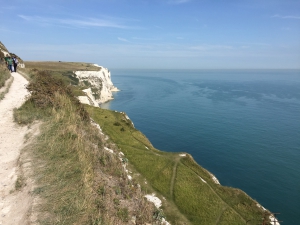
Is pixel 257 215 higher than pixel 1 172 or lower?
lower

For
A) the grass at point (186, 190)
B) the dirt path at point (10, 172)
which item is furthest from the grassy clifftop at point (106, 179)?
the dirt path at point (10, 172)

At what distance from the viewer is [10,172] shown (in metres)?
11.7

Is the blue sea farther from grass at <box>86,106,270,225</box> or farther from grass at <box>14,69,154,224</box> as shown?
grass at <box>14,69,154,224</box>

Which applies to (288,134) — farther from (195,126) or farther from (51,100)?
(51,100)

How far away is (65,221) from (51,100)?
1479 centimetres

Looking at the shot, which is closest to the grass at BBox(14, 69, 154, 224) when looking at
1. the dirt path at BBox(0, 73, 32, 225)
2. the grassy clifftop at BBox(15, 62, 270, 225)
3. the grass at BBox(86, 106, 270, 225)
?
the grassy clifftop at BBox(15, 62, 270, 225)

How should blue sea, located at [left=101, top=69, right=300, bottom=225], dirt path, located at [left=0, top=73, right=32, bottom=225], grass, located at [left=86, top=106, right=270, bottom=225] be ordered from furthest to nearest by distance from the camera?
blue sea, located at [left=101, top=69, right=300, bottom=225] → grass, located at [left=86, top=106, right=270, bottom=225] → dirt path, located at [left=0, top=73, right=32, bottom=225]

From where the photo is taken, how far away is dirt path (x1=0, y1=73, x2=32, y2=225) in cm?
926

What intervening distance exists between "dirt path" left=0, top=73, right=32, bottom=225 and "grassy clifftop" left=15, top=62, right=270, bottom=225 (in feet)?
2.55

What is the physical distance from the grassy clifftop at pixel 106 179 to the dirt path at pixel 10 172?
0.78m

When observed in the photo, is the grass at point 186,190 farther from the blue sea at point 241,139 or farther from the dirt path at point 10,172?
the dirt path at point 10,172

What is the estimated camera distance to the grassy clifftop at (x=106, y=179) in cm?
1027

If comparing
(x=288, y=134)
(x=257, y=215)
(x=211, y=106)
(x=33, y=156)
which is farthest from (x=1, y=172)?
(x=211, y=106)

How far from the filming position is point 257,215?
23.5m
